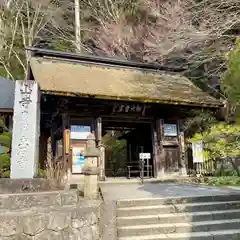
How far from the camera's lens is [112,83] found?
1038cm

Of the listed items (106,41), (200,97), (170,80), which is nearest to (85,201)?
(200,97)

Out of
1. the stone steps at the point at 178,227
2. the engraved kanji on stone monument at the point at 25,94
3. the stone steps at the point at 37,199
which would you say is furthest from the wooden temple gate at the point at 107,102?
the stone steps at the point at 178,227

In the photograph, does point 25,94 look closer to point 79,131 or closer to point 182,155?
point 79,131

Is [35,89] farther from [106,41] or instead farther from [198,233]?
[106,41]

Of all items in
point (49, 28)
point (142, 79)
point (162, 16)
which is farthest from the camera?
point (49, 28)

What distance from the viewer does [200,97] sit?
1083cm

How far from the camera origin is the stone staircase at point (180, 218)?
15.4 ft

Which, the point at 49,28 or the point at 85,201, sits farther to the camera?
the point at 49,28

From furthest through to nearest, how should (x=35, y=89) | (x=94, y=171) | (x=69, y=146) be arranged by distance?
(x=69, y=146), (x=35, y=89), (x=94, y=171)

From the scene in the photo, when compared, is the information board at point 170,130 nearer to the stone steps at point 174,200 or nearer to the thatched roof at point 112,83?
the thatched roof at point 112,83

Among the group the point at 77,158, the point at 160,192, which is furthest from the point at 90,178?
the point at 77,158

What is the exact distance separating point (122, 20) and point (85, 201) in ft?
45.0

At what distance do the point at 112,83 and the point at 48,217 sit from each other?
6806mm

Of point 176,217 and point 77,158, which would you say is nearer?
point 176,217
